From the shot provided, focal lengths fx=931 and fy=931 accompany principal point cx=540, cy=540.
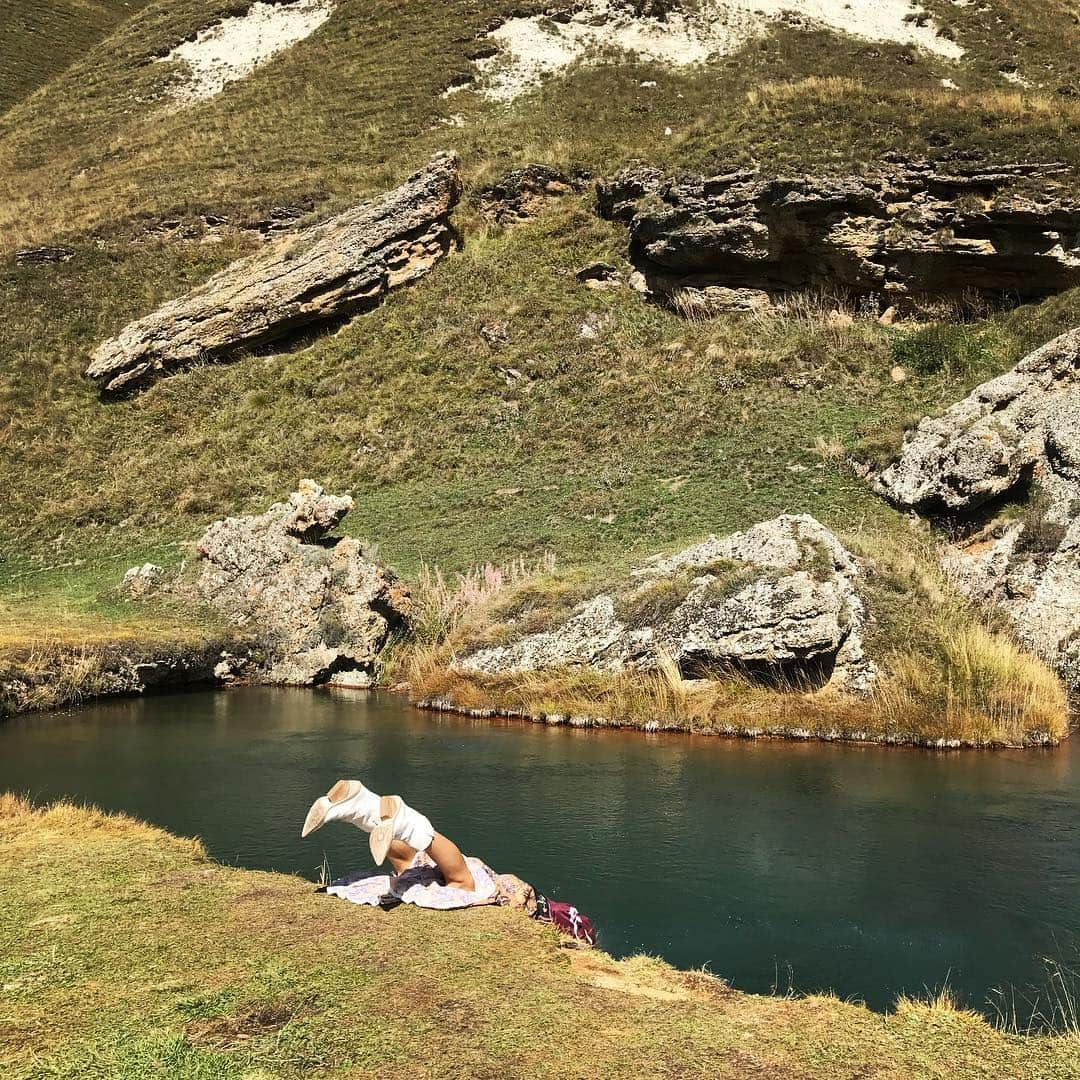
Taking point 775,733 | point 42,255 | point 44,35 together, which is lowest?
point 775,733

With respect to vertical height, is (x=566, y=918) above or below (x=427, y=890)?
below

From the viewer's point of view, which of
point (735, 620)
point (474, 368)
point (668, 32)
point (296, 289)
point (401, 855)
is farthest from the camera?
point (668, 32)

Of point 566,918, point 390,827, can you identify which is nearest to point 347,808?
point 390,827

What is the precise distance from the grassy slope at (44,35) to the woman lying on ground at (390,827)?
87181mm

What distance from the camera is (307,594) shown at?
21812 mm

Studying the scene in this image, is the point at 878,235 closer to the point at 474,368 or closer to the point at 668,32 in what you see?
the point at 474,368

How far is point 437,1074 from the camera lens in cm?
467

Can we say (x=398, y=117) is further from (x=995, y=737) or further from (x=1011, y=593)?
(x=995, y=737)

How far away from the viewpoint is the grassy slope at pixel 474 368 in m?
26.8

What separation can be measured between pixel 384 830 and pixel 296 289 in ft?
114

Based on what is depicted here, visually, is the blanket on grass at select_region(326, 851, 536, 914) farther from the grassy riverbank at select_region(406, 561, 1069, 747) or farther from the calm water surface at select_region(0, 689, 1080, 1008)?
the grassy riverbank at select_region(406, 561, 1069, 747)

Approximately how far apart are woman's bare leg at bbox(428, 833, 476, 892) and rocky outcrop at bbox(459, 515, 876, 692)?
9584mm

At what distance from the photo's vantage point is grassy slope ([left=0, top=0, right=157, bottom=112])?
79688mm

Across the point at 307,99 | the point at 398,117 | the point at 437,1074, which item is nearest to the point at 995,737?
the point at 437,1074
